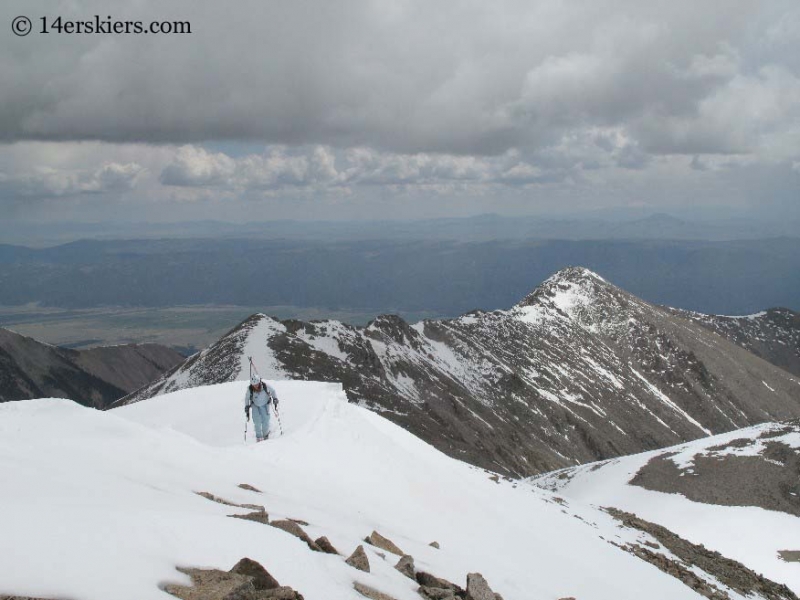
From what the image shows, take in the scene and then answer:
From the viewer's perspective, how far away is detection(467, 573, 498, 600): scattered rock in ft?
37.1

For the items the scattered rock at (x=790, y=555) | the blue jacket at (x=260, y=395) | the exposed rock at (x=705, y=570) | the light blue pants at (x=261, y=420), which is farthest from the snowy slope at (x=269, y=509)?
the scattered rock at (x=790, y=555)

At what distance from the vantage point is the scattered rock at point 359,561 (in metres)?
11.1

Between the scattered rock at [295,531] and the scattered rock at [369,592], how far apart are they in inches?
58.7

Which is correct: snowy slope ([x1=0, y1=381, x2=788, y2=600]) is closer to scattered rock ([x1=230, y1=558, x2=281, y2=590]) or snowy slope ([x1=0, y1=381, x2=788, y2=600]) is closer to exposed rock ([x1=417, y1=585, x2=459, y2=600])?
exposed rock ([x1=417, y1=585, x2=459, y2=600])

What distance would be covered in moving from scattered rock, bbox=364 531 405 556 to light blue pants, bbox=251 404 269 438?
11861 mm

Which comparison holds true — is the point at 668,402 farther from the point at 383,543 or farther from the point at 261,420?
the point at 383,543

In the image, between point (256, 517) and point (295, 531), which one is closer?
point (295, 531)

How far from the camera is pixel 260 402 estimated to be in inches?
984

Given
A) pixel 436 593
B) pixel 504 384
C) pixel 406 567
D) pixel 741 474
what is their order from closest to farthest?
pixel 436 593 → pixel 406 567 → pixel 741 474 → pixel 504 384

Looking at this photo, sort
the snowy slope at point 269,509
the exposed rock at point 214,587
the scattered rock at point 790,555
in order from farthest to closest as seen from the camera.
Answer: the scattered rock at point 790,555
the snowy slope at point 269,509
the exposed rock at point 214,587

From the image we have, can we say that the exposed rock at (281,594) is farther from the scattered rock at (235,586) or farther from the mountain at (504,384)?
the mountain at (504,384)

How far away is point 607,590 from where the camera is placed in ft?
63.1

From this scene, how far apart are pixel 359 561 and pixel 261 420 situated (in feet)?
49.8

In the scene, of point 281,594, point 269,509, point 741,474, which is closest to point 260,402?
point 269,509
